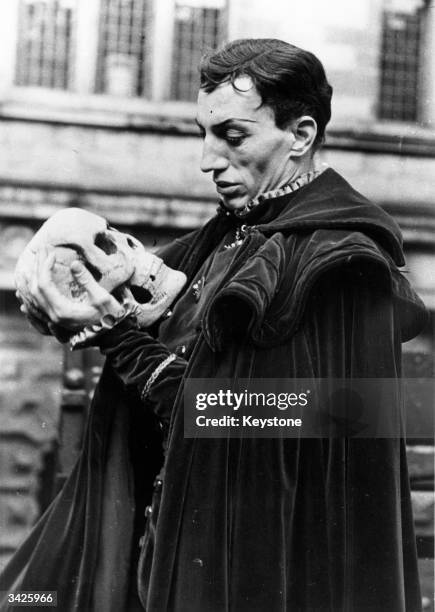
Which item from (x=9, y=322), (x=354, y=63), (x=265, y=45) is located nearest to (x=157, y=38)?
(x=354, y=63)

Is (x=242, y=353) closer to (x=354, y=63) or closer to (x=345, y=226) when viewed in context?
(x=345, y=226)

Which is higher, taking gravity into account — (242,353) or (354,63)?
(354,63)

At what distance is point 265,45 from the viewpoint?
2.31 metres

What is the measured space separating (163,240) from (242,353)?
3.19 meters

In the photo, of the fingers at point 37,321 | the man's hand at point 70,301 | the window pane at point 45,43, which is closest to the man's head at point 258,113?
the man's hand at point 70,301

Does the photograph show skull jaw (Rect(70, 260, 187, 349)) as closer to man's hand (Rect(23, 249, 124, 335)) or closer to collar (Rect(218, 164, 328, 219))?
man's hand (Rect(23, 249, 124, 335))

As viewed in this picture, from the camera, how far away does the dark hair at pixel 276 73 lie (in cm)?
227

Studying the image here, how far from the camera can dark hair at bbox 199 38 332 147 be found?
2.27 m

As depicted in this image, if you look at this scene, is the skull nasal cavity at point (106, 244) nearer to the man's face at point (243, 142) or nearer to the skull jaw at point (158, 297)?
the skull jaw at point (158, 297)

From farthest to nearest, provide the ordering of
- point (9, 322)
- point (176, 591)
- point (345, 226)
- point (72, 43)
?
point (72, 43), point (9, 322), point (345, 226), point (176, 591)

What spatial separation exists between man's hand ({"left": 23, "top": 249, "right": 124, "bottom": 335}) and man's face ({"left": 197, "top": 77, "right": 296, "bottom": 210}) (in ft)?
1.14

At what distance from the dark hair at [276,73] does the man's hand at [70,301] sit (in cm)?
46

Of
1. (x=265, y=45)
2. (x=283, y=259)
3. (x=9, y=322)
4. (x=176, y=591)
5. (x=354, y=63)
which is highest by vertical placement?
(x=354, y=63)

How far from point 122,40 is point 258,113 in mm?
2971
